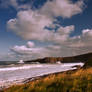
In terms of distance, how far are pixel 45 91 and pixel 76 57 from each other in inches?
6462

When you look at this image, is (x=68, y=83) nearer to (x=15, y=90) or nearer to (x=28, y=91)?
(x=28, y=91)

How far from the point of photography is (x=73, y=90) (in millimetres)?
6336

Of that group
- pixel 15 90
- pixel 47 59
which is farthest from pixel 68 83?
pixel 47 59

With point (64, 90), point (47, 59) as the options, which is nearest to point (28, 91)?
point (64, 90)

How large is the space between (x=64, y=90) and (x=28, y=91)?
147cm

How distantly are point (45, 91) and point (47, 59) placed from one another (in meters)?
157

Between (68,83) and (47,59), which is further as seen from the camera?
(47,59)

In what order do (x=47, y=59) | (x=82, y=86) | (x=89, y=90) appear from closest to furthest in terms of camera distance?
(x=89, y=90)
(x=82, y=86)
(x=47, y=59)

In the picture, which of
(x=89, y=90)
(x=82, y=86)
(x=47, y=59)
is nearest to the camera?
(x=89, y=90)

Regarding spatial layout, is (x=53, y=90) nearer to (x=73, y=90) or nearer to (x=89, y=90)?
(x=73, y=90)

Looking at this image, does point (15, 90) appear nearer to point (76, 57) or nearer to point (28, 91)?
point (28, 91)

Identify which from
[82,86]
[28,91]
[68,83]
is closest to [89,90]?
[82,86]

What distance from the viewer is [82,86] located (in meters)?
6.83

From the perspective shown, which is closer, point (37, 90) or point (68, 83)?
point (37, 90)
